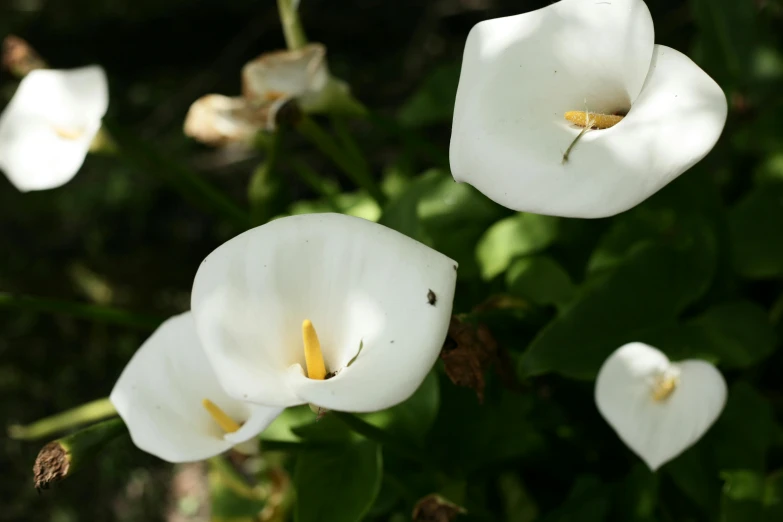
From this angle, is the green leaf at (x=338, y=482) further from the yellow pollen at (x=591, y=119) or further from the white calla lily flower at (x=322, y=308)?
the yellow pollen at (x=591, y=119)

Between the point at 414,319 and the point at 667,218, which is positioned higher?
the point at 414,319

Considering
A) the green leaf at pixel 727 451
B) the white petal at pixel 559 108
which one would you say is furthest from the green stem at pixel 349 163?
the green leaf at pixel 727 451

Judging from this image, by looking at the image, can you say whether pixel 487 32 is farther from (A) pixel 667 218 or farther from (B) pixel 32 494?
(B) pixel 32 494

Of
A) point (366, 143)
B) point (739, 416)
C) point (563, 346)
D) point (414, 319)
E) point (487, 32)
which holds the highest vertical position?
point (487, 32)

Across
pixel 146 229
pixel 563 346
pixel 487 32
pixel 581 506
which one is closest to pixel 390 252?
pixel 487 32

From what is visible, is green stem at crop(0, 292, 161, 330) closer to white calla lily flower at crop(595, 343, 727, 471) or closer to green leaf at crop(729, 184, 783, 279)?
white calla lily flower at crop(595, 343, 727, 471)

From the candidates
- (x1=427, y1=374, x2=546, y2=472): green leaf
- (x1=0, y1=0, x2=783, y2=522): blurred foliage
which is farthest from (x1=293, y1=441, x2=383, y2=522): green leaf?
(x1=427, y1=374, x2=546, y2=472): green leaf

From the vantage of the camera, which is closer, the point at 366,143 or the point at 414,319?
the point at 414,319
